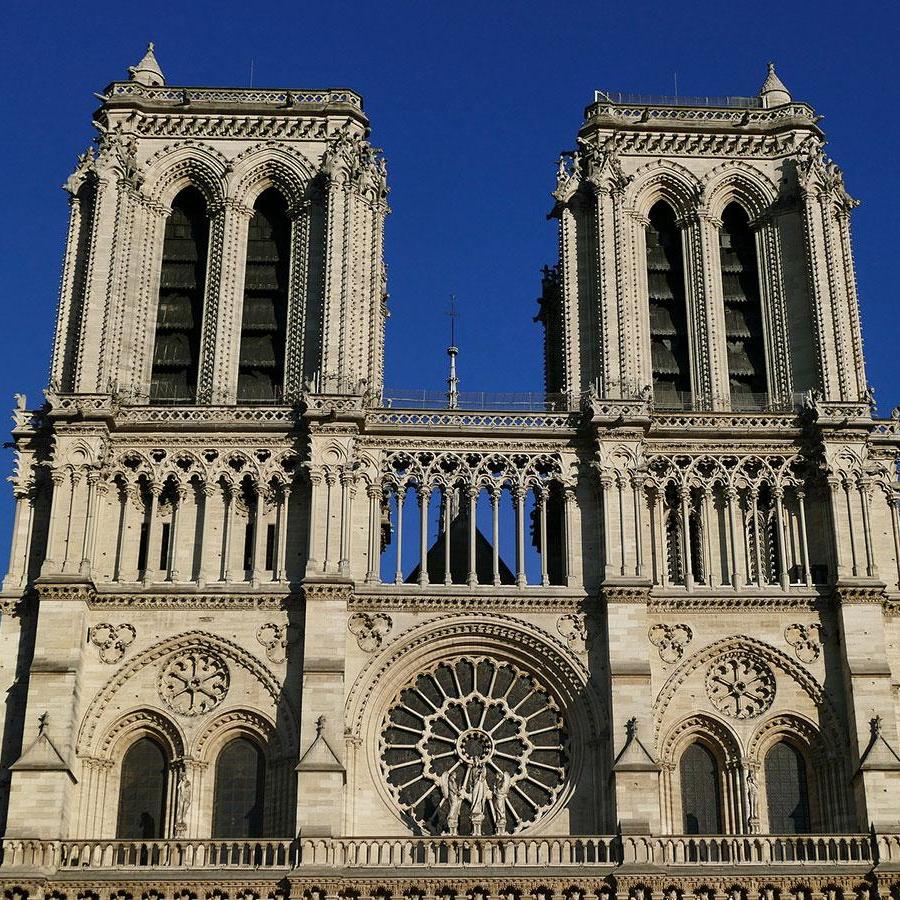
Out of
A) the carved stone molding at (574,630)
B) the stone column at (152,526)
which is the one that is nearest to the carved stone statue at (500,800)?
the carved stone molding at (574,630)

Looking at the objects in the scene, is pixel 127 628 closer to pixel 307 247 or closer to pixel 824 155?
pixel 307 247

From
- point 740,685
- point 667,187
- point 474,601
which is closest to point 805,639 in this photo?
point 740,685

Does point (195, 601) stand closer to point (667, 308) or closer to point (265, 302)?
point (265, 302)

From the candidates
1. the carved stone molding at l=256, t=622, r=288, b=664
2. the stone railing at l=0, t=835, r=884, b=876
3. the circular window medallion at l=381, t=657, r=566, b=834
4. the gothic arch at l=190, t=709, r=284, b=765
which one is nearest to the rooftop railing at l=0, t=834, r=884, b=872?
the stone railing at l=0, t=835, r=884, b=876

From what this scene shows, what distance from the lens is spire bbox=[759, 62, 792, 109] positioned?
A: 45.3 metres

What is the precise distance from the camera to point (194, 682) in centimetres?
3744

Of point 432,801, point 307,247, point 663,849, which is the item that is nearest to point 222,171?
point 307,247

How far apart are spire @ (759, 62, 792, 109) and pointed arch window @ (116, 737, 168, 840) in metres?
21.9

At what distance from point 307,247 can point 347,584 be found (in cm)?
901

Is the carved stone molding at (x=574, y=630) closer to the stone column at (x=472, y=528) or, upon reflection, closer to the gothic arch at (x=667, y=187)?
the stone column at (x=472, y=528)

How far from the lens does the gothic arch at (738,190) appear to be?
1720 inches

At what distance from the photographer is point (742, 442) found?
131ft

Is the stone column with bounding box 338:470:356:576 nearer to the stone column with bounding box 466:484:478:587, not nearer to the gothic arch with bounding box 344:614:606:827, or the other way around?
the gothic arch with bounding box 344:614:606:827

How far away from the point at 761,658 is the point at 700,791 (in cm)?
311
